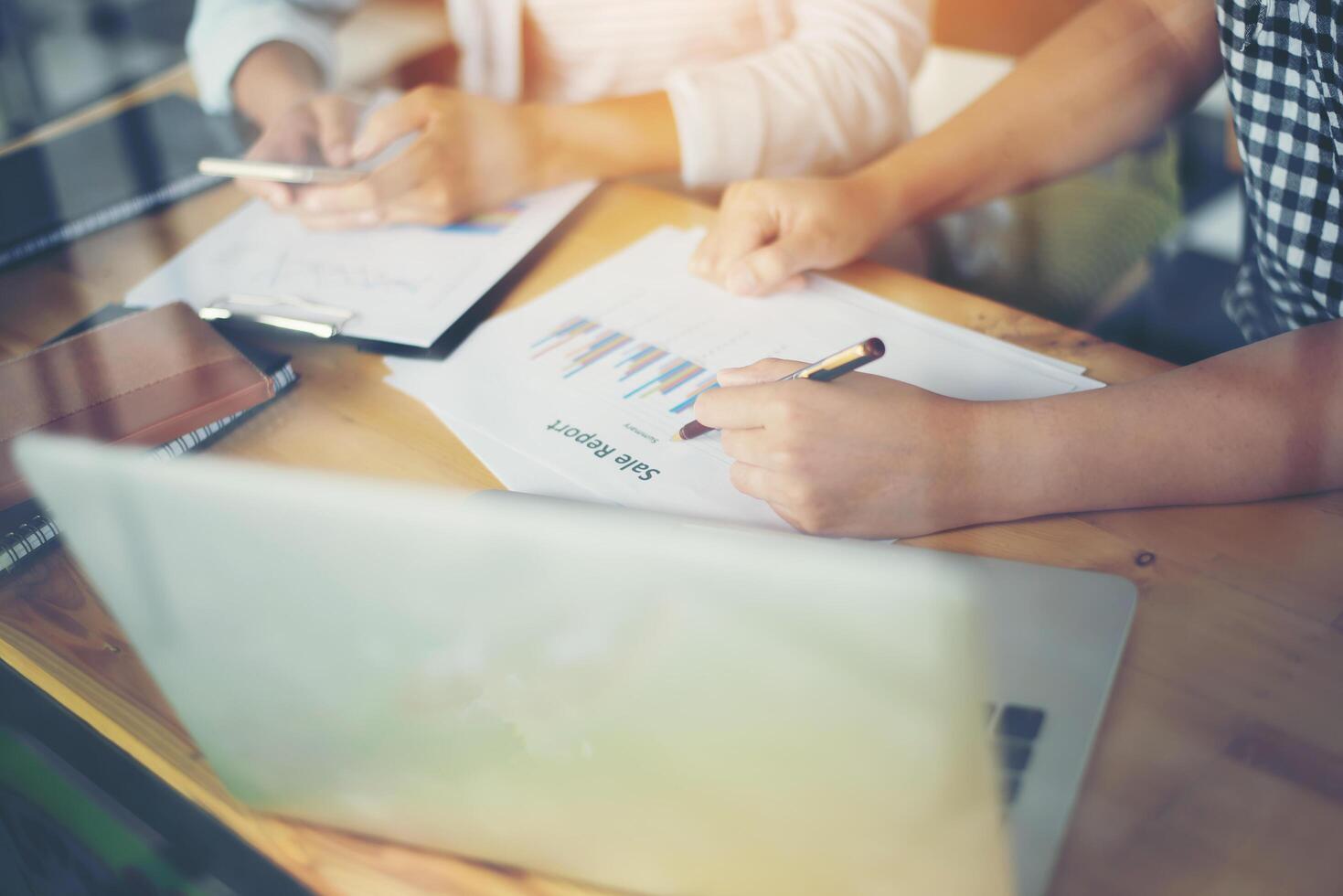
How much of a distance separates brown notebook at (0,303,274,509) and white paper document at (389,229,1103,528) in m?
0.09

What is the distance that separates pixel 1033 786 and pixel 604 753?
134mm

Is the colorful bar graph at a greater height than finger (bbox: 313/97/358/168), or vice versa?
finger (bbox: 313/97/358/168)

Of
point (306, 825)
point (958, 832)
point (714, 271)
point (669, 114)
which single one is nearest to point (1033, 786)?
point (958, 832)

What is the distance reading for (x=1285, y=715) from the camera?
34cm

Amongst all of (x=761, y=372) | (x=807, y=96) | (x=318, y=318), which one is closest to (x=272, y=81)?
(x=318, y=318)

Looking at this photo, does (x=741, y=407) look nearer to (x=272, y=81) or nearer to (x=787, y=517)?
(x=787, y=517)

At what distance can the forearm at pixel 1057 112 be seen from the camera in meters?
0.61

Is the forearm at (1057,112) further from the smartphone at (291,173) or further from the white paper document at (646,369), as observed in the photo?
the smartphone at (291,173)

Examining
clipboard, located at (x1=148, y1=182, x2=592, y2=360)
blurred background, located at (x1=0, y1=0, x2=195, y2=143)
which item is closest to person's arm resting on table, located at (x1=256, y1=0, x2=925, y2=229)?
clipboard, located at (x1=148, y1=182, x2=592, y2=360)

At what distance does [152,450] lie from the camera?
18.2 inches

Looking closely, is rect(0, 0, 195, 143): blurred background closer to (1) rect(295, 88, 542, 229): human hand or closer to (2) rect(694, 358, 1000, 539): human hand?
(1) rect(295, 88, 542, 229): human hand

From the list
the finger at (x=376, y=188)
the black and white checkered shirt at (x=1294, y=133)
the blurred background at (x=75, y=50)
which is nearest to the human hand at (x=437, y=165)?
the finger at (x=376, y=188)

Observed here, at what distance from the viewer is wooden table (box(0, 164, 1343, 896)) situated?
30 centimetres

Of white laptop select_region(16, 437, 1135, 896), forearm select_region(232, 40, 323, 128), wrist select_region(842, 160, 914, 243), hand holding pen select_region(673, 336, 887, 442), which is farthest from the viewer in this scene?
forearm select_region(232, 40, 323, 128)
